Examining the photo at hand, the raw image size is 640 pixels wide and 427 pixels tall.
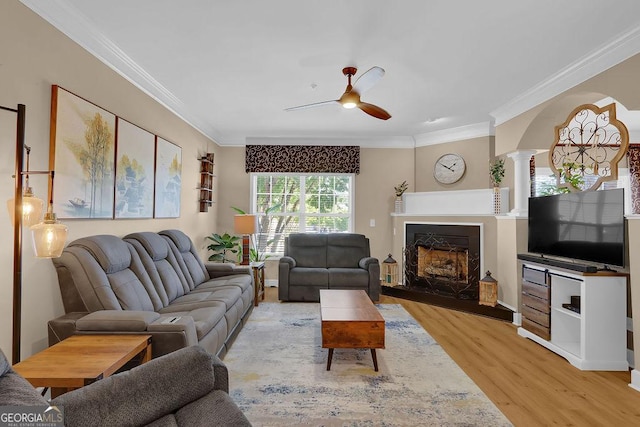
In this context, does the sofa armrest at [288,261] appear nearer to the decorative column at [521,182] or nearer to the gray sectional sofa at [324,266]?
the gray sectional sofa at [324,266]

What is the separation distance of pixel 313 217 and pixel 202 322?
3900 mm

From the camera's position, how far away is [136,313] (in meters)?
2.21

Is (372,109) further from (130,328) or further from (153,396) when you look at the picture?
(153,396)

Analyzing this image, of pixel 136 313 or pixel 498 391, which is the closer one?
pixel 136 313

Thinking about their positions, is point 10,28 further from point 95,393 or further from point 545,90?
point 545,90

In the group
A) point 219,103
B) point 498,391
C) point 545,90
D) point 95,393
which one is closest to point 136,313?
point 95,393

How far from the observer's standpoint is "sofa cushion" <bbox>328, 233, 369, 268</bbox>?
5453mm

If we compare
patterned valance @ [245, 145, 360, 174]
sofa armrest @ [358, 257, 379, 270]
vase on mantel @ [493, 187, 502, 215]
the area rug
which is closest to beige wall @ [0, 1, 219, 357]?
the area rug

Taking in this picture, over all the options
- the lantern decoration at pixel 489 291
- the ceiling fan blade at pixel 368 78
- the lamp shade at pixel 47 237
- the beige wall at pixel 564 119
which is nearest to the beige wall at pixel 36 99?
the lamp shade at pixel 47 237

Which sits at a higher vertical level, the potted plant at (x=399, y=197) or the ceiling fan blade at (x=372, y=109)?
the ceiling fan blade at (x=372, y=109)

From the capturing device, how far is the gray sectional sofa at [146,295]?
84.2 inches

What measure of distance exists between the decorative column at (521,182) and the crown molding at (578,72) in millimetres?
485

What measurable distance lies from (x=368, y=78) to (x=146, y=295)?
2509 millimetres

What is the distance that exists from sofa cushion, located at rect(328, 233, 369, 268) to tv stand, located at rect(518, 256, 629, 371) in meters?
2.67
